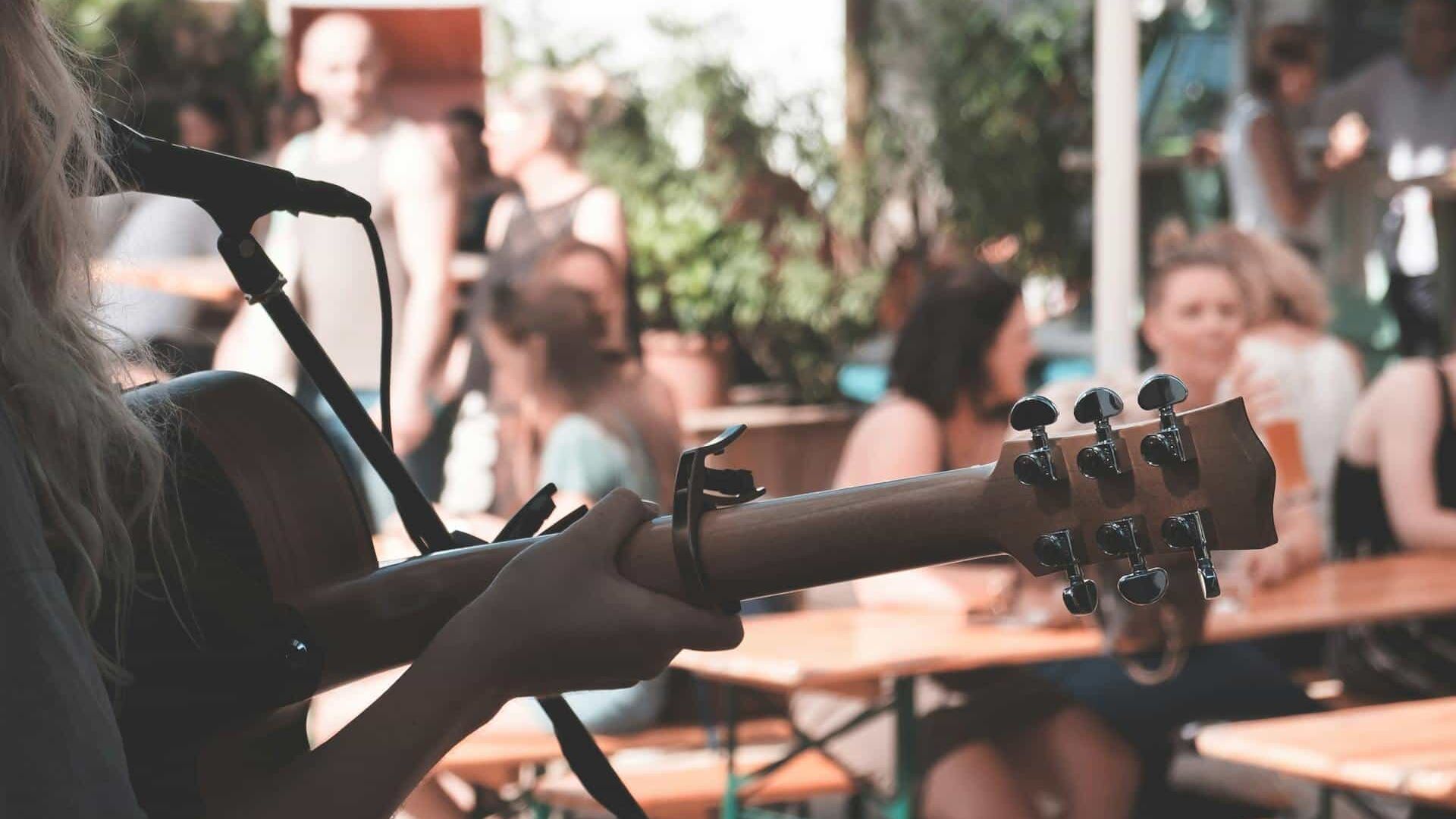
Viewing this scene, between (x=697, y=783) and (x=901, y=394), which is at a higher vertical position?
(x=901, y=394)

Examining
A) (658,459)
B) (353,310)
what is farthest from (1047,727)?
(353,310)

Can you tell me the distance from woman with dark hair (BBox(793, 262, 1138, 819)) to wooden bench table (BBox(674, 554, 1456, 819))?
59 millimetres

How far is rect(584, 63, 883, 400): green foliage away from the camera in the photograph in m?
7.11

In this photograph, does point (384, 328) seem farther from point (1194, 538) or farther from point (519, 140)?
point (519, 140)

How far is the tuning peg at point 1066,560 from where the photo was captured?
109 centimetres

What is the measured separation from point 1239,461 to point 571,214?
13.1 ft

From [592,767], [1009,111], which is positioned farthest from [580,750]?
[1009,111]

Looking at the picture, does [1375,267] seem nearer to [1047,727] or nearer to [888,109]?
[888,109]

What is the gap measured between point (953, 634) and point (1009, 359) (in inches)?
34.0

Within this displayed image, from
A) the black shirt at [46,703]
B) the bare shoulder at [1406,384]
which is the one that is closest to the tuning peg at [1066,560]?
the black shirt at [46,703]

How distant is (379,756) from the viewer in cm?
106

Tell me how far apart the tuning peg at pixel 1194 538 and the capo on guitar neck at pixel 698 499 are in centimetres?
28

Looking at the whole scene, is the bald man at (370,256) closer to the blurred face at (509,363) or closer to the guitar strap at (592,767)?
the blurred face at (509,363)

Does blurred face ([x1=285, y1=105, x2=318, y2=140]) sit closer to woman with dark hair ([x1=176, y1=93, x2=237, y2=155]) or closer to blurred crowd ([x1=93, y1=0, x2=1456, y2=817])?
blurred crowd ([x1=93, y1=0, x2=1456, y2=817])
